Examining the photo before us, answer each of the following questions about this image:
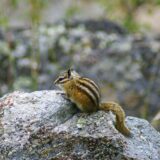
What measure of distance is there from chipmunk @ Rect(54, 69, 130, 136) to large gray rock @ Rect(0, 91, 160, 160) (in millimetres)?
62

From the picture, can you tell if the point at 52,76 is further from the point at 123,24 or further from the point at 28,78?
the point at 123,24

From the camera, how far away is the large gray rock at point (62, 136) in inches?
204

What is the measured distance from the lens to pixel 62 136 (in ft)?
17.3

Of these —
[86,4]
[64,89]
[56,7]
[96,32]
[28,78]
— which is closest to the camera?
[64,89]

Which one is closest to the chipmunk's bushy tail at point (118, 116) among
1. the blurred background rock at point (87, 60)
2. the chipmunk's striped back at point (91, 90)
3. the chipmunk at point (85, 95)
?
the chipmunk at point (85, 95)

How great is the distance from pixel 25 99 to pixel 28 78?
4893 millimetres

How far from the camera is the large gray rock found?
5188 mm

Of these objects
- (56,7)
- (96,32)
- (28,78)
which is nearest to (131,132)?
(28,78)

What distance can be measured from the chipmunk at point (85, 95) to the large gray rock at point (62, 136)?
6 cm

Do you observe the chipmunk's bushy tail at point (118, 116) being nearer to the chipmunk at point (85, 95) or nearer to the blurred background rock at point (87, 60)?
the chipmunk at point (85, 95)

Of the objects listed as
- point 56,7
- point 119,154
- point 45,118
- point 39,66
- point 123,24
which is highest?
point 56,7

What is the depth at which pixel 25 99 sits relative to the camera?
574cm

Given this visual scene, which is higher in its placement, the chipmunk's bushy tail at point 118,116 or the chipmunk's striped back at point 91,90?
the chipmunk's striped back at point 91,90

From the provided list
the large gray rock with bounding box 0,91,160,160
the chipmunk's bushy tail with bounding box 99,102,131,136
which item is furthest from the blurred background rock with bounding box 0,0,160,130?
the chipmunk's bushy tail with bounding box 99,102,131,136
